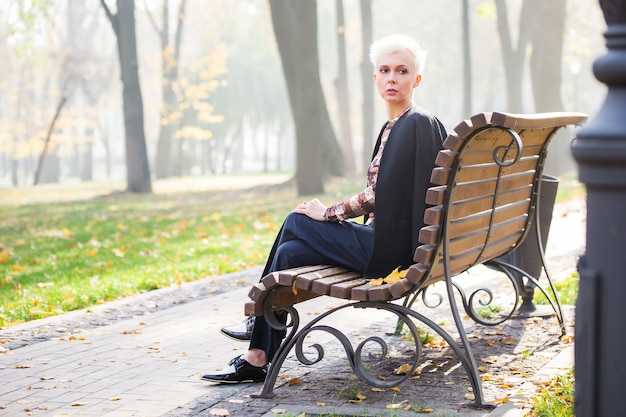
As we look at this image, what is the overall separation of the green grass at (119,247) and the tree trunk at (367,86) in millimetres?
8168

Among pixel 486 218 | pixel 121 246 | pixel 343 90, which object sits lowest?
pixel 121 246

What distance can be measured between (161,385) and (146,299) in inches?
106

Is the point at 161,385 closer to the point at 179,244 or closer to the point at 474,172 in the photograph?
the point at 474,172

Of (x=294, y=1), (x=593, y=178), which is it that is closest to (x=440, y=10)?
(x=294, y=1)

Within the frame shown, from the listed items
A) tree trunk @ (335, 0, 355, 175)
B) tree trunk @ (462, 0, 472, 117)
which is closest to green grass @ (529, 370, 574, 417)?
tree trunk @ (462, 0, 472, 117)

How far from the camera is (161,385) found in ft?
14.6

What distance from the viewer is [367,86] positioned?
Answer: 2797cm

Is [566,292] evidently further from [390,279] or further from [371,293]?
[371,293]

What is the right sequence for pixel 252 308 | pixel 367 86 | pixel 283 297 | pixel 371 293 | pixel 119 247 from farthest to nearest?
pixel 367 86
pixel 119 247
pixel 283 297
pixel 252 308
pixel 371 293

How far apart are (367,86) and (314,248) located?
78.7 feet

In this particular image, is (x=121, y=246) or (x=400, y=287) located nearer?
(x=400, y=287)

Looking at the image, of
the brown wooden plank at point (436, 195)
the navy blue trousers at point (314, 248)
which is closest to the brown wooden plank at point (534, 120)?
the brown wooden plank at point (436, 195)

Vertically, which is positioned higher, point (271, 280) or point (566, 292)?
point (271, 280)

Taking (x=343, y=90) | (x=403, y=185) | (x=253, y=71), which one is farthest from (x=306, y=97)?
(x=253, y=71)
